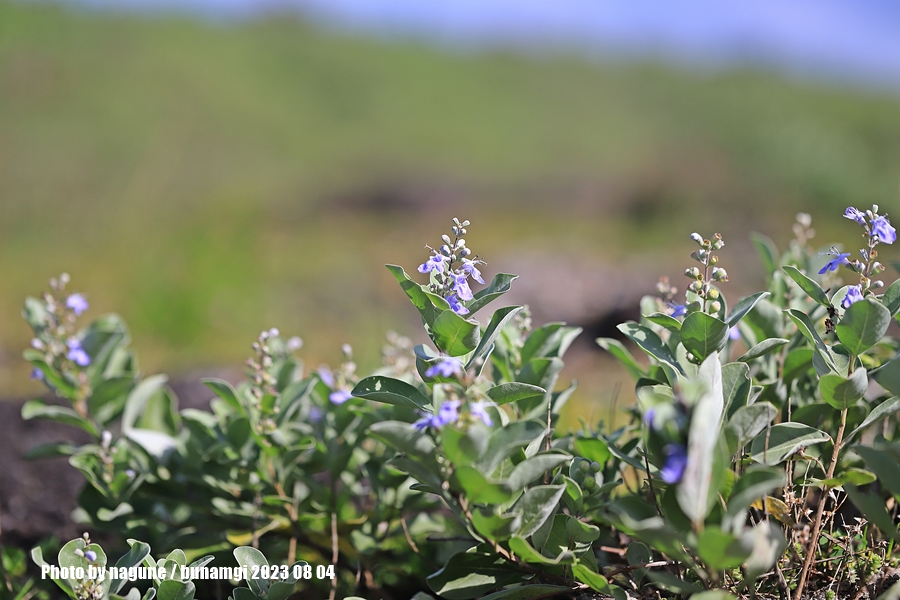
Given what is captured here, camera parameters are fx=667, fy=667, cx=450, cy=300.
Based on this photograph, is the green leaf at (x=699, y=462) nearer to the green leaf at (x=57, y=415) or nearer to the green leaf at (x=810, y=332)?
the green leaf at (x=810, y=332)

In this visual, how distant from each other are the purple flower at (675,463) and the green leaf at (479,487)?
0.78 feet

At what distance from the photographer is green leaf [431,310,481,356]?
1027mm

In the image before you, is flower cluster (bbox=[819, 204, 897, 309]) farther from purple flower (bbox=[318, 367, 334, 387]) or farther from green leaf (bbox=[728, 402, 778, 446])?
purple flower (bbox=[318, 367, 334, 387])

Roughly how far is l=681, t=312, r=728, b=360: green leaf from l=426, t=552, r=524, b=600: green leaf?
518 mm

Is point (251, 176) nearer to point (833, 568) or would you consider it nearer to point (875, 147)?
point (875, 147)

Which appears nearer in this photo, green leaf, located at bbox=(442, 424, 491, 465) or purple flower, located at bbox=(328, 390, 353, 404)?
green leaf, located at bbox=(442, 424, 491, 465)

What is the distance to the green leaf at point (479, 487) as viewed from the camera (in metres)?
0.92

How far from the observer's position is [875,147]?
13.7 m

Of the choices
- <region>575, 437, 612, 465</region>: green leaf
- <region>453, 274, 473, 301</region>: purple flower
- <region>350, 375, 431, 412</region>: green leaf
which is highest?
<region>453, 274, 473, 301</region>: purple flower

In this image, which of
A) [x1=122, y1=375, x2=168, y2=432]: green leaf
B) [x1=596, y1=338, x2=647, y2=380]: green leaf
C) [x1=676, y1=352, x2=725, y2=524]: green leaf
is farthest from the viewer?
[x1=122, y1=375, x2=168, y2=432]: green leaf

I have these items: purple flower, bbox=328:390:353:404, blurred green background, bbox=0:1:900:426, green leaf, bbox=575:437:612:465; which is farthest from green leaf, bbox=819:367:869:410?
blurred green background, bbox=0:1:900:426

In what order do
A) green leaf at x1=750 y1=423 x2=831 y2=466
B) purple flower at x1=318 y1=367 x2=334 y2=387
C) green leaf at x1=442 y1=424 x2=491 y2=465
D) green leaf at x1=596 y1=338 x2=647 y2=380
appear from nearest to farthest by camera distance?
green leaf at x1=442 y1=424 x2=491 y2=465 → green leaf at x1=750 y1=423 x2=831 y2=466 → green leaf at x1=596 y1=338 x2=647 y2=380 → purple flower at x1=318 y1=367 x2=334 y2=387

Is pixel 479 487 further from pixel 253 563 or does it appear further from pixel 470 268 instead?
pixel 253 563

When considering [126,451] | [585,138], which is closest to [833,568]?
[126,451]
